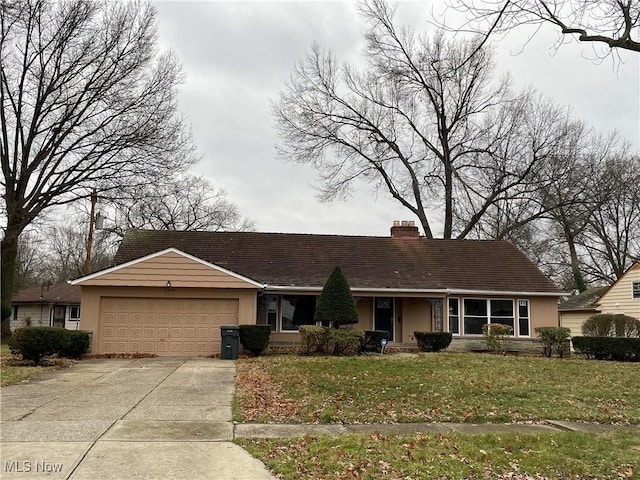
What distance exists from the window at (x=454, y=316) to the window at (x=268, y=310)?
7.03 metres

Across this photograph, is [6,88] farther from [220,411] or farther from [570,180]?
[570,180]

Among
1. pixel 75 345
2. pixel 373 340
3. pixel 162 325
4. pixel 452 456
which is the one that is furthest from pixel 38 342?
pixel 452 456

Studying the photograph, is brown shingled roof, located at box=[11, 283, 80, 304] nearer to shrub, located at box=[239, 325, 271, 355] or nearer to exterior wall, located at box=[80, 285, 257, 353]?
exterior wall, located at box=[80, 285, 257, 353]

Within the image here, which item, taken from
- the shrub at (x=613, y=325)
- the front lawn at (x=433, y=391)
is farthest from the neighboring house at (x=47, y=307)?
the shrub at (x=613, y=325)

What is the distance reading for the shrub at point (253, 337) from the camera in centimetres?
1784

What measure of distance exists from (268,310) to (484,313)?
8.75m

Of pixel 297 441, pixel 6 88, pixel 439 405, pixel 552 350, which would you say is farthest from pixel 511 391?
pixel 6 88

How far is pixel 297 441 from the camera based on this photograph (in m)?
7.00

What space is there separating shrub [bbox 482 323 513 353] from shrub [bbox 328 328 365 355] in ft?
17.7

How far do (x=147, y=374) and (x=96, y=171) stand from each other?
13594mm

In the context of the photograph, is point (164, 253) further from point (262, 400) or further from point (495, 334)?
point (495, 334)

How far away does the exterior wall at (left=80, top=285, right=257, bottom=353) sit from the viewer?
61.0 ft

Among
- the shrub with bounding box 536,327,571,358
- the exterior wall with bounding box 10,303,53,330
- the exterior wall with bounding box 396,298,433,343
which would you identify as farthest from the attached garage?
the exterior wall with bounding box 10,303,53,330

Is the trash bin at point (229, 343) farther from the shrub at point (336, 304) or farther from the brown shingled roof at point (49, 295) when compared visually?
the brown shingled roof at point (49, 295)
